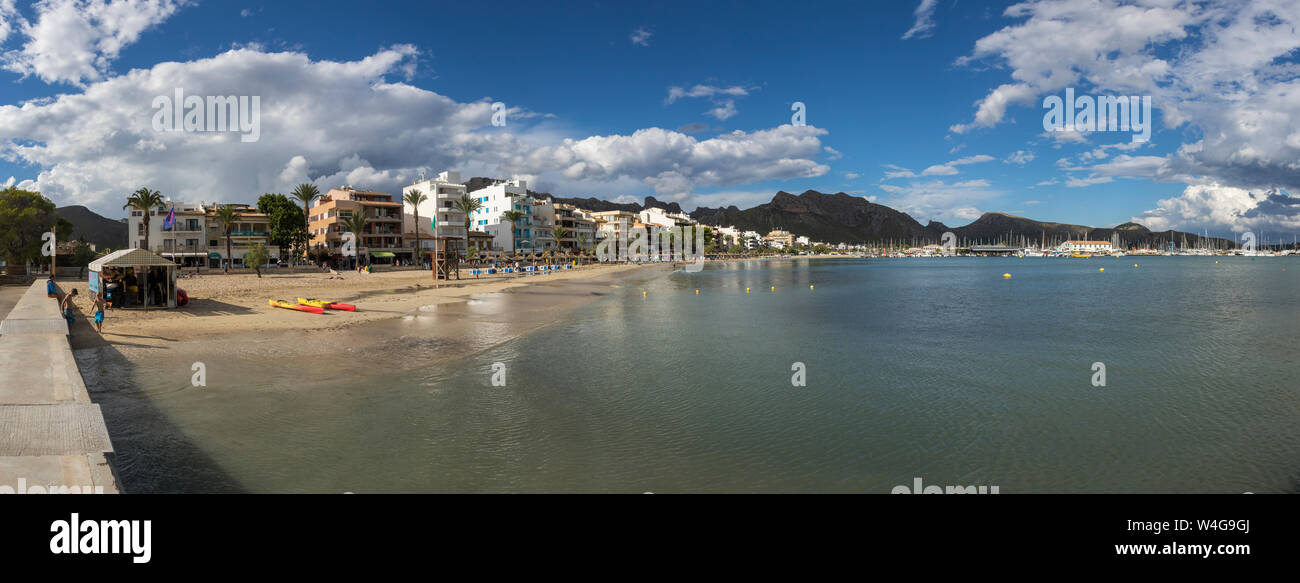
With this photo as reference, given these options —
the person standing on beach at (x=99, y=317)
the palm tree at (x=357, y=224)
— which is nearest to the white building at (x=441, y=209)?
the palm tree at (x=357, y=224)

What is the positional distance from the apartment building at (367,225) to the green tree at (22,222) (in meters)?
37.5

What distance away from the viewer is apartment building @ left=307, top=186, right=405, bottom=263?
95562 millimetres

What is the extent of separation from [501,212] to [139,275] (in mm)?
93475

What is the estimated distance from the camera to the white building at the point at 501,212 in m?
122

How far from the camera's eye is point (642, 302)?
4703 cm

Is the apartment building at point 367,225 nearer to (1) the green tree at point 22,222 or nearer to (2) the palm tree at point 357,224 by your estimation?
(2) the palm tree at point 357,224

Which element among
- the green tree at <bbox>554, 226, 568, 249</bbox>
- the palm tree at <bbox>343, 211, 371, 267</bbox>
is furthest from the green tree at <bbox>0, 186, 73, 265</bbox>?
Answer: the green tree at <bbox>554, 226, 568, 249</bbox>

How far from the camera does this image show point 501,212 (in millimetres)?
123000

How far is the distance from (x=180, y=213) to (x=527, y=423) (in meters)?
103

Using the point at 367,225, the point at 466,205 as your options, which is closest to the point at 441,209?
the point at 466,205

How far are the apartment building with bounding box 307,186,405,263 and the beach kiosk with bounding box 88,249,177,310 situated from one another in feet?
209
